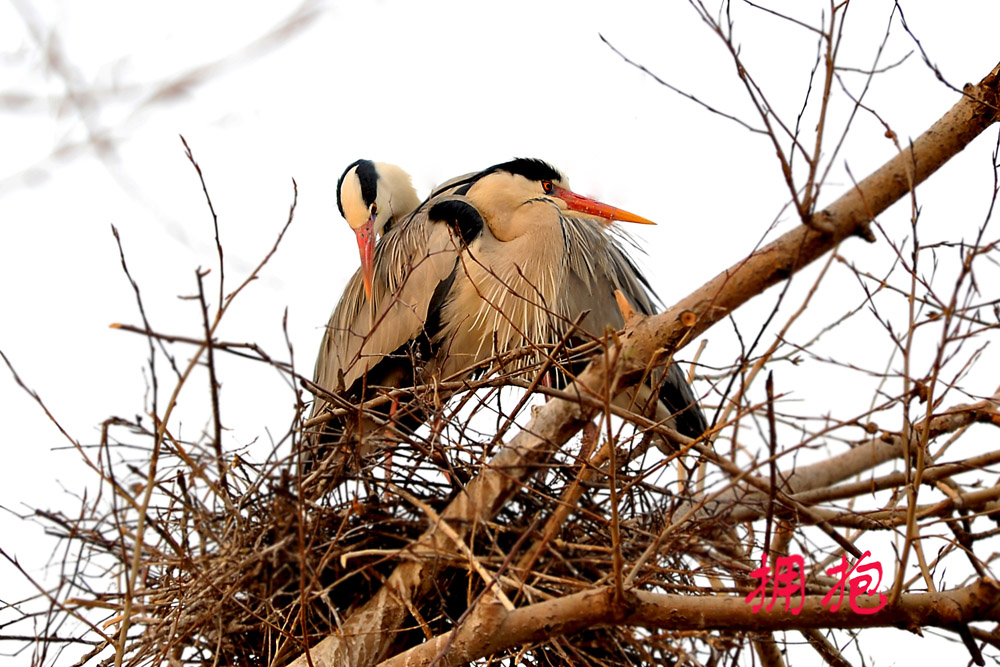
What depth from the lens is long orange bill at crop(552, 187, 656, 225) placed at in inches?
127

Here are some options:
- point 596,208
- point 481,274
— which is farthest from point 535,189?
point 481,274

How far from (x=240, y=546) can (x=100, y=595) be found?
1.06ft

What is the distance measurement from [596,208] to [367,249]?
0.79 metres

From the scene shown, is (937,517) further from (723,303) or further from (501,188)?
(501,188)

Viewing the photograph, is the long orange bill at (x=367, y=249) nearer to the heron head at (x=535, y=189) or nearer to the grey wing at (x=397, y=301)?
the grey wing at (x=397, y=301)

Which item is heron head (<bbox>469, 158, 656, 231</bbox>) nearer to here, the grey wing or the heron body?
the heron body

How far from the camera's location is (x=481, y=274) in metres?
2.98

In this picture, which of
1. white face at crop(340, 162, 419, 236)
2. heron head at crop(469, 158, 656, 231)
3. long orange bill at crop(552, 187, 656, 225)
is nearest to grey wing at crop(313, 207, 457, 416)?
white face at crop(340, 162, 419, 236)

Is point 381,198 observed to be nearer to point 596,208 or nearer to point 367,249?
point 367,249

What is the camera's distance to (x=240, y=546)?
197 centimetres

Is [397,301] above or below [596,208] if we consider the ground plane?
below

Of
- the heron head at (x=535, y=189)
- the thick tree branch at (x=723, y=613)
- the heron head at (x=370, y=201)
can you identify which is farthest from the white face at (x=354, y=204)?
the thick tree branch at (x=723, y=613)

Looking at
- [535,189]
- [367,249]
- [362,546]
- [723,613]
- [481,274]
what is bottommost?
[723,613]

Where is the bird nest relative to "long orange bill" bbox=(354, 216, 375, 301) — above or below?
below
